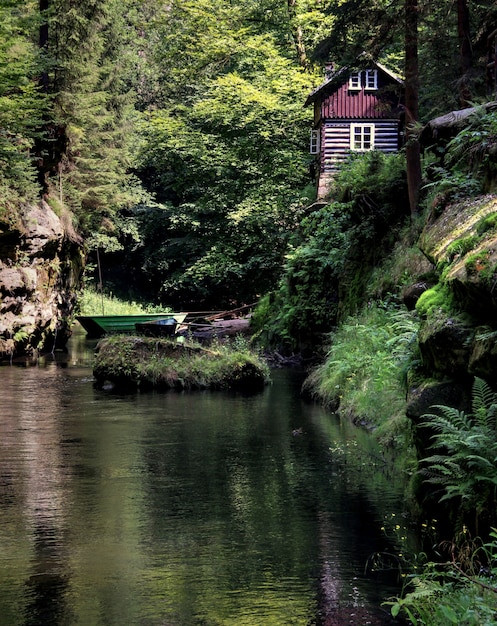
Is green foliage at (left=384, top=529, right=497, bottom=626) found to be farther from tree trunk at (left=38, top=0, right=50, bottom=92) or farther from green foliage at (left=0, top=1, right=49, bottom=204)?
tree trunk at (left=38, top=0, right=50, bottom=92)

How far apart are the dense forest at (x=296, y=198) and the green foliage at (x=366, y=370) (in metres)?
0.07

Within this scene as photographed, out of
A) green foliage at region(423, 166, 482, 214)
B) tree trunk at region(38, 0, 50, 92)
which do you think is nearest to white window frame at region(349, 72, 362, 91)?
tree trunk at region(38, 0, 50, 92)

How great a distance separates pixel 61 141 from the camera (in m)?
34.9

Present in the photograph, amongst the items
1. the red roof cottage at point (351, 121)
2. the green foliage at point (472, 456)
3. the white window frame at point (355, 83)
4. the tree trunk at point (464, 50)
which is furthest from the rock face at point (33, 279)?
the green foliage at point (472, 456)

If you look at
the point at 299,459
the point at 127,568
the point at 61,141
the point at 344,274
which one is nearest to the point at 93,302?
the point at 61,141

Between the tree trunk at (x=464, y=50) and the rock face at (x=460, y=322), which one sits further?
the tree trunk at (x=464, y=50)

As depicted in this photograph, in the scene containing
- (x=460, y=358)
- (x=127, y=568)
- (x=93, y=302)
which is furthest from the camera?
(x=93, y=302)

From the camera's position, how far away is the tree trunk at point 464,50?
23.6 meters

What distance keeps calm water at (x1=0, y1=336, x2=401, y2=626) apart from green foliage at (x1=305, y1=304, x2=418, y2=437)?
71 cm

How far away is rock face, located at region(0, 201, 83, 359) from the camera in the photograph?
95.6ft

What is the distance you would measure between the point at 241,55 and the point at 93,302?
16.5 m

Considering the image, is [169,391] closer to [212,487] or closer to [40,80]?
[212,487]

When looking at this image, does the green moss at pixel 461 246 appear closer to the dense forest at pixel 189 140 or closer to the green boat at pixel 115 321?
the dense forest at pixel 189 140

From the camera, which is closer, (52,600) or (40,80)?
(52,600)
